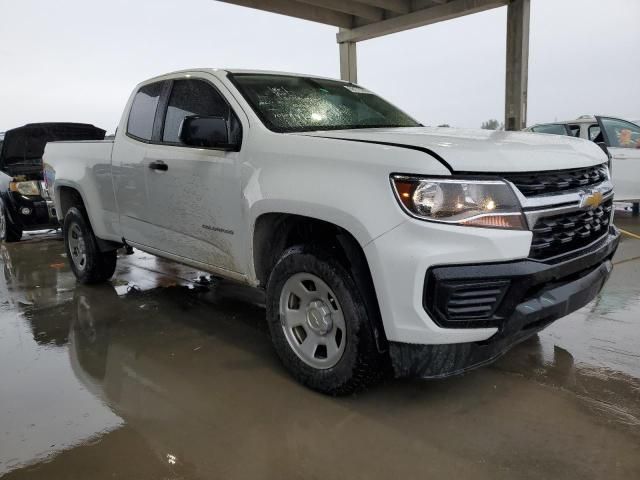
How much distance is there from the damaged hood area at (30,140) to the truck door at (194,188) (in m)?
5.42

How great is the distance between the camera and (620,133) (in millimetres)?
7719

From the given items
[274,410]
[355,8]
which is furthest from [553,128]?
[274,410]

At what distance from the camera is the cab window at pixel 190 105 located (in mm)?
3443

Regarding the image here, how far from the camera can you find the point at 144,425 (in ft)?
8.53

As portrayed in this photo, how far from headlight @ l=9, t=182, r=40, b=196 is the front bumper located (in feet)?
22.8

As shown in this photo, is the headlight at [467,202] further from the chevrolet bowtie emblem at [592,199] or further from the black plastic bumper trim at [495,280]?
the chevrolet bowtie emblem at [592,199]

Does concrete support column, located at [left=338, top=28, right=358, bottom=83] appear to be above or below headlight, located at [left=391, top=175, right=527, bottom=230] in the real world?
above

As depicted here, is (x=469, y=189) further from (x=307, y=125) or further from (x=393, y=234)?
(x=307, y=125)

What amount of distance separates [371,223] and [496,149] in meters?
0.67

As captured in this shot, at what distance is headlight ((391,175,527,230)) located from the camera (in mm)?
2250

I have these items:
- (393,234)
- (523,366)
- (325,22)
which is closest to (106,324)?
(393,234)

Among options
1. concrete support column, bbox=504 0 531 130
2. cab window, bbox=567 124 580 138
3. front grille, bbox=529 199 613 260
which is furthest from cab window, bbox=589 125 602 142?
front grille, bbox=529 199 613 260

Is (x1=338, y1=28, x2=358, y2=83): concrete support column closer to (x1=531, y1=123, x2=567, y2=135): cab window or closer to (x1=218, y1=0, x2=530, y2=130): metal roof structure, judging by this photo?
(x1=218, y1=0, x2=530, y2=130): metal roof structure

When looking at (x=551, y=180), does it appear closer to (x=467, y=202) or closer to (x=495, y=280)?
(x=467, y=202)
